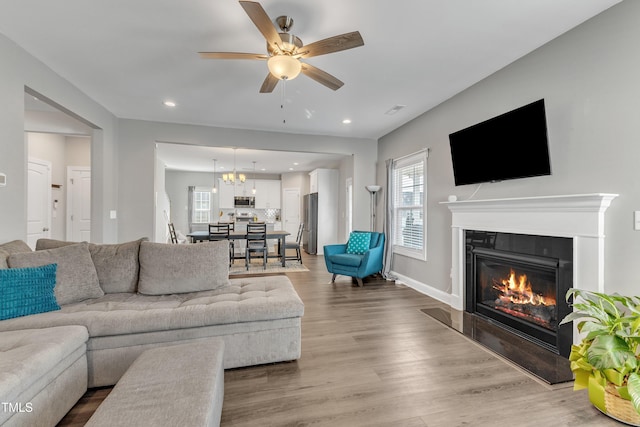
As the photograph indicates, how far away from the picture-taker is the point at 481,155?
10.9ft

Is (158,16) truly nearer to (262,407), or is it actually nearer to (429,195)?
(262,407)

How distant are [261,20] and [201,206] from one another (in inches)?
372

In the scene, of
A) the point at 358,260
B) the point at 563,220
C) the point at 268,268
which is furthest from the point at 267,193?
the point at 563,220

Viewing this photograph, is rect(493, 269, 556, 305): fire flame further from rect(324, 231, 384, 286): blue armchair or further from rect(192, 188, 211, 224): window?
rect(192, 188, 211, 224): window

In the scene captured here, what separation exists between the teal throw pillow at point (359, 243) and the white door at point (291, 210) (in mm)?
5315

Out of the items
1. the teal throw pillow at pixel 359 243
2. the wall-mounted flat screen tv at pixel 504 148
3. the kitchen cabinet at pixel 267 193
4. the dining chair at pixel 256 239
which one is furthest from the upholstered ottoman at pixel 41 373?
the kitchen cabinet at pixel 267 193

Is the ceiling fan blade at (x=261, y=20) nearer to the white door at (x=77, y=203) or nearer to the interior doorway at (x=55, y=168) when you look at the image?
the interior doorway at (x=55, y=168)

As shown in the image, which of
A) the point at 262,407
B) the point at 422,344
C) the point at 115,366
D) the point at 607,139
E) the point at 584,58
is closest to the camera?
the point at 262,407

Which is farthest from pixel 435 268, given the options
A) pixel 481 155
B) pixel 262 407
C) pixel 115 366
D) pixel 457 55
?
pixel 115 366

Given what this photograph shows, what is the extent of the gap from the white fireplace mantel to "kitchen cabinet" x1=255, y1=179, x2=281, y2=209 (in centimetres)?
792

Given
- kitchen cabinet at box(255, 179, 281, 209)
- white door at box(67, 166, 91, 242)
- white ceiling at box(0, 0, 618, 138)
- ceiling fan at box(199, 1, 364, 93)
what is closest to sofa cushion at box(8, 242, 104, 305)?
white ceiling at box(0, 0, 618, 138)

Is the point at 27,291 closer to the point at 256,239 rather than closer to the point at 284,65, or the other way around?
the point at 284,65

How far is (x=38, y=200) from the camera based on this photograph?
4.98 metres

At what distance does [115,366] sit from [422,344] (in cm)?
248
